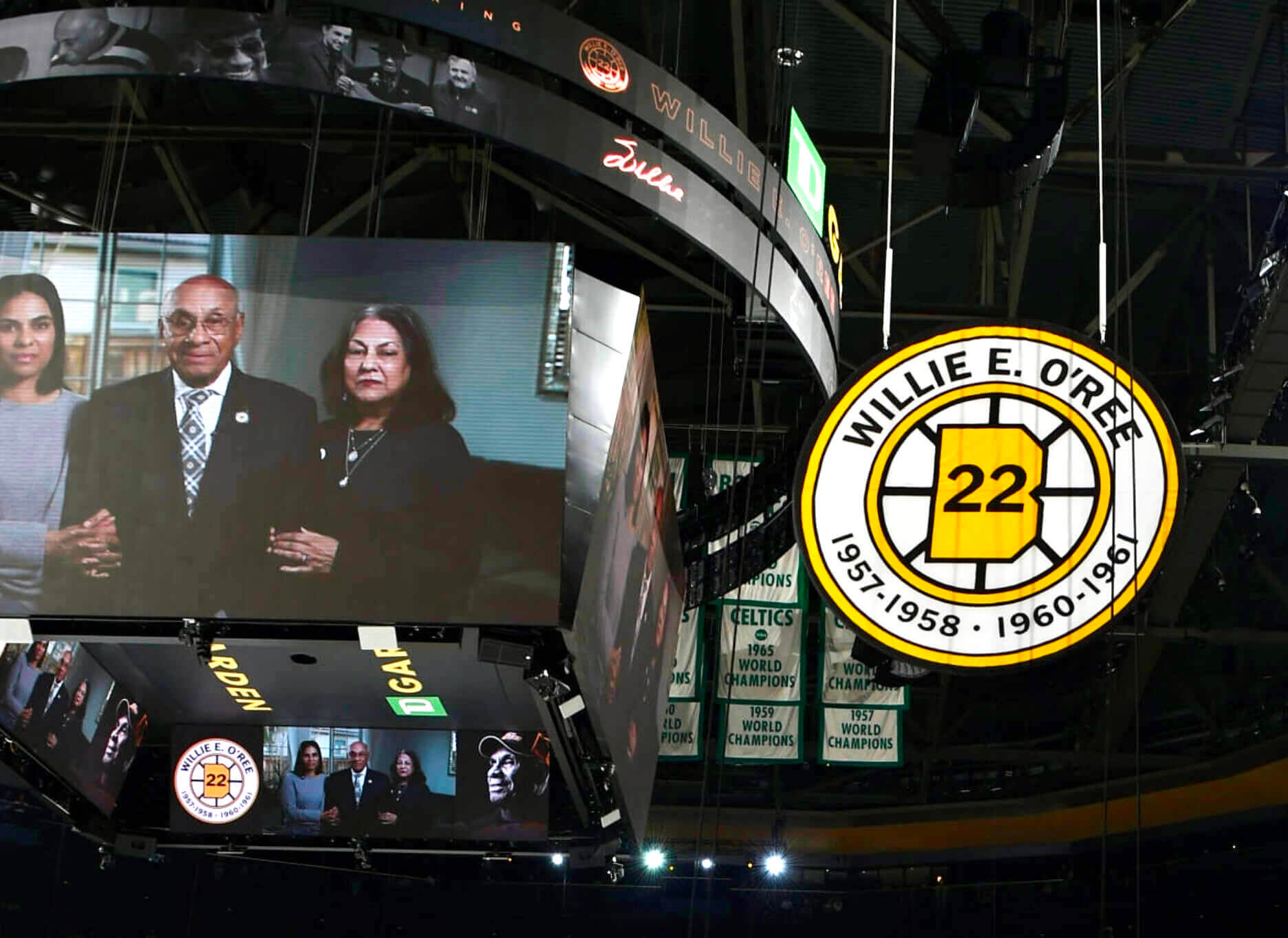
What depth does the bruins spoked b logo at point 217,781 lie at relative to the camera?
9203 millimetres

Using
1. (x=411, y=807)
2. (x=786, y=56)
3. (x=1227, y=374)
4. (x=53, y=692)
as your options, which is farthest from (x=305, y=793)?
(x=1227, y=374)

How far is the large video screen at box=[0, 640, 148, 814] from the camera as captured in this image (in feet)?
27.7

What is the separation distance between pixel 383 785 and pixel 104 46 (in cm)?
415

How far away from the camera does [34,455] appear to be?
7.53m

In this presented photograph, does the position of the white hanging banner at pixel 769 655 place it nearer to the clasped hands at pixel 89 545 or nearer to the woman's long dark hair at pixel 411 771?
the woman's long dark hair at pixel 411 771

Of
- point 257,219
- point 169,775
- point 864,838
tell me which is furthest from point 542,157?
point 864,838

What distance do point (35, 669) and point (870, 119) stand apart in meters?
6.81

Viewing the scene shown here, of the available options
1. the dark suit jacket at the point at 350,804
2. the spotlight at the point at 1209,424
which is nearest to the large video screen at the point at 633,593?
the dark suit jacket at the point at 350,804

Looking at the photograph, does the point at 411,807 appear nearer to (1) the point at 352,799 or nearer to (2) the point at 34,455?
(1) the point at 352,799

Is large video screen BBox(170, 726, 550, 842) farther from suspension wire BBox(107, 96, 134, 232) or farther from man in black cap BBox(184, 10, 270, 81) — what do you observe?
man in black cap BBox(184, 10, 270, 81)

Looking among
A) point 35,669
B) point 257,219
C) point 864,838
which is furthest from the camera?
point 864,838

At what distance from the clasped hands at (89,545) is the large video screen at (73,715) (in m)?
0.80

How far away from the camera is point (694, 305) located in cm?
1296

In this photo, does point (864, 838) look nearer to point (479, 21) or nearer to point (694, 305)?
point (694, 305)
